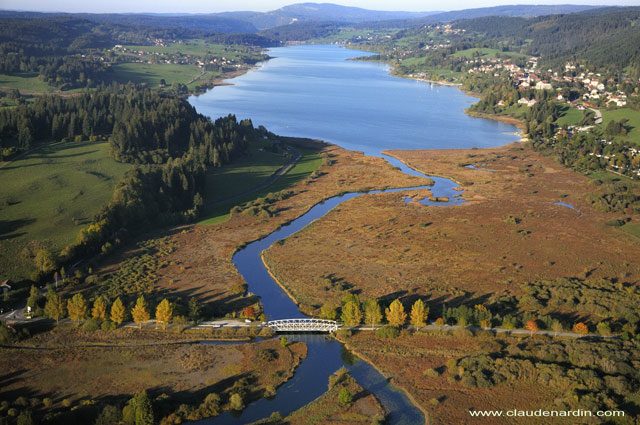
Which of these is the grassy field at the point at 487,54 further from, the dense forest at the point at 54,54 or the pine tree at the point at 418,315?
the pine tree at the point at 418,315

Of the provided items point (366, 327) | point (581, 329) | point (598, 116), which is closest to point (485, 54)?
point (598, 116)

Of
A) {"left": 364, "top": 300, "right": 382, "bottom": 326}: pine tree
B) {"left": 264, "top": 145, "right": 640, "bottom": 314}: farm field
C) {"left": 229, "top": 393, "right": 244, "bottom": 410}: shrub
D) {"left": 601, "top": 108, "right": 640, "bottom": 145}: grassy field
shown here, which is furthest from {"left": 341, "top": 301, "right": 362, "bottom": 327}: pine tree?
{"left": 601, "top": 108, "right": 640, "bottom": 145}: grassy field

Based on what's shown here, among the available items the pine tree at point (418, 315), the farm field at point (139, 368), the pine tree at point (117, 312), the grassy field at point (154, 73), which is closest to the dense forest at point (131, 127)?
the pine tree at point (117, 312)

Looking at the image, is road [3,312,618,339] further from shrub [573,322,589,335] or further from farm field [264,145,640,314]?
farm field [264,145,640,314]

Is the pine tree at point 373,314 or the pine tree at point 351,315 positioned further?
the pine tree at point 351,315

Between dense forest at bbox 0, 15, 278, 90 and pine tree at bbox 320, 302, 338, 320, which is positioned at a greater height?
dense forest at bbox 0, 15, 278, 90

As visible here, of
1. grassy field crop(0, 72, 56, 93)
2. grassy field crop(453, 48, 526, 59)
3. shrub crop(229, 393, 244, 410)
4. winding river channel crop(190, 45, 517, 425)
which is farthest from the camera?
grassy field crop(453, 48, 526, 59)

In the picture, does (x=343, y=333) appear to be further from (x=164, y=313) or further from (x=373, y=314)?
(x=164, y=313)

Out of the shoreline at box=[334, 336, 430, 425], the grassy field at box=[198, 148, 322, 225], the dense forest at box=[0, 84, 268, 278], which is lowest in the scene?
the shoreline at box=[334, 336, 430, 425]
